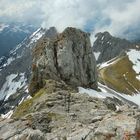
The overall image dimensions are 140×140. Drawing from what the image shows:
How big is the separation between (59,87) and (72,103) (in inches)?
766

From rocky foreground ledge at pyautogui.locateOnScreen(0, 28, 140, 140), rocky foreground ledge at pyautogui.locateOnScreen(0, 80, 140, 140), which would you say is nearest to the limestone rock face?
rocky foreground ledge at pyautogui.locateOnScreen(0, 28, 140, 140)

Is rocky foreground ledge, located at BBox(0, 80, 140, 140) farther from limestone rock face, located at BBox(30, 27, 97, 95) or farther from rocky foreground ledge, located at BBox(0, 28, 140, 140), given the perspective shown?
limestone rock face, located at BBox(30, 27, 97, 95)

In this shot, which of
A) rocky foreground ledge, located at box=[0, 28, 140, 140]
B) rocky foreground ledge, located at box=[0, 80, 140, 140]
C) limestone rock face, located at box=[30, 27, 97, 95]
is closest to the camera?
rocky foreground ledge, located at box=[0, 80, 140, 140]

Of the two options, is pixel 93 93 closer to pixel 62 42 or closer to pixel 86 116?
pixel 62 42

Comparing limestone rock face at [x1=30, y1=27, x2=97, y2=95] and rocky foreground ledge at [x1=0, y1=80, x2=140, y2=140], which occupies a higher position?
limestone rock face at [x1=30, y1=27, x2=97, y2=95]

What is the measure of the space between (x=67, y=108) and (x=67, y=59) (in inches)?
1753

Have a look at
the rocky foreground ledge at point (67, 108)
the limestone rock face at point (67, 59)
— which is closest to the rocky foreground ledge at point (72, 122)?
the rocky foreground ledge at point (67, 108)

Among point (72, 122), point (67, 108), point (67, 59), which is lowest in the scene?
point (72, 122)

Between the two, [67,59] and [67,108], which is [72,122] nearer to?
[67,108]

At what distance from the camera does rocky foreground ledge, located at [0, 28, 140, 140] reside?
33188 mm

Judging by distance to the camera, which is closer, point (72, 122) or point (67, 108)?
point (72, 122)

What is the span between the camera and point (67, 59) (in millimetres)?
99125

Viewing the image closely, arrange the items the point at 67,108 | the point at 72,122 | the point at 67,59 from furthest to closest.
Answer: the point at 67,59 → the point at 67,108 → the point at 72,122

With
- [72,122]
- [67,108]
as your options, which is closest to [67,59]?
[67,108]
